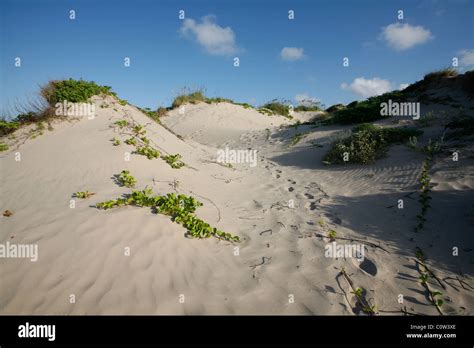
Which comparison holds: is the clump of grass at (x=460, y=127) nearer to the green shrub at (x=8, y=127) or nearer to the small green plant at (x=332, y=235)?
the small green plant at (x=332, y=235)

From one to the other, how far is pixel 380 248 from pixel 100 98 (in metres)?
9.51

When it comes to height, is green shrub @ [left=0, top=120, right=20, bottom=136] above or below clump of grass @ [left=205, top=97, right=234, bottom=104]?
below

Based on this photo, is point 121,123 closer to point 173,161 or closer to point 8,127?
point 173,161

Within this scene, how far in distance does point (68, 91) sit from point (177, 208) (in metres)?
6.67

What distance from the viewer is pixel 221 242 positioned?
4.45 metres

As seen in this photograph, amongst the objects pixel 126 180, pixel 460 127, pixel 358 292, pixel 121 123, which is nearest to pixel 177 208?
pixel 126 180

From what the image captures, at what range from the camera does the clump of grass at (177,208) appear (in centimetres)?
448

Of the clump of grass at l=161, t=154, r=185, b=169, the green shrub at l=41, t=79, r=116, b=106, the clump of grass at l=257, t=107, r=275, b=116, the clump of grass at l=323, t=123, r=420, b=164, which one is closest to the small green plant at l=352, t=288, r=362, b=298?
the clump of grass at l=323, t=123, r=420, b=164

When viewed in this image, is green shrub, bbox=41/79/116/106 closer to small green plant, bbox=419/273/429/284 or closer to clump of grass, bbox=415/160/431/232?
clump of grass, bbox=415/160/431/232

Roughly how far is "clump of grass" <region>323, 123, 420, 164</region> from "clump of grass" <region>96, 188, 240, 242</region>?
16.0 ft

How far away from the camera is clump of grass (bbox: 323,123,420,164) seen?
7.54 m
